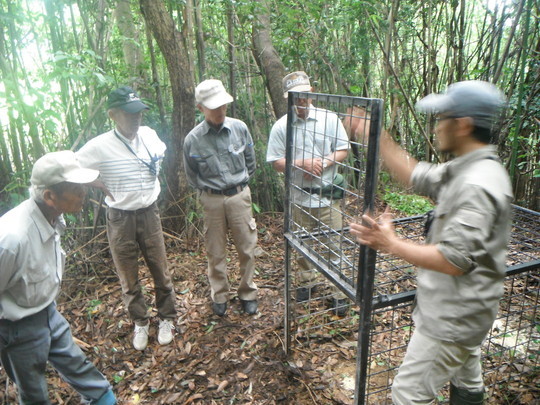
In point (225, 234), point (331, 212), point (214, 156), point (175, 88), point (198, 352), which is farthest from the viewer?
point (175, 88)

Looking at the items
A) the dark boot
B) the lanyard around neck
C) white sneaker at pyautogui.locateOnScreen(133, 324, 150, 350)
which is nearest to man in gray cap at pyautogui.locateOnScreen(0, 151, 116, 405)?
the lanyard around neck

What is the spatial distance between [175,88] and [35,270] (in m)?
2.74

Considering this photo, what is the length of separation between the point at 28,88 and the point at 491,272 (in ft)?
10.8

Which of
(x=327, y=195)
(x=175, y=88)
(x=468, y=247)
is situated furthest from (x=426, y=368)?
(x=175, y=88)

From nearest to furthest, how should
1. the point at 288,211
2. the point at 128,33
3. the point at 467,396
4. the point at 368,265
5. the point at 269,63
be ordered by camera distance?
1. the point at 368,265
2. the point at 467,396
3. the point at 288,211
4. the point at 269,63
5. the point at 128,33

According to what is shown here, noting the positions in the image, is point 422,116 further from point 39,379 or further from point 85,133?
point 39,379

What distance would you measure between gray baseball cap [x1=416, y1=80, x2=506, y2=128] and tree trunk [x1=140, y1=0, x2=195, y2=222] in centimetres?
321

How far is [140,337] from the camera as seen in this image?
3.05 metres

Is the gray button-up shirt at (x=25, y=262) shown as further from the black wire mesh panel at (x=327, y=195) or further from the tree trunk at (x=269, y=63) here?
the tree trunk at (x=269, y=63)

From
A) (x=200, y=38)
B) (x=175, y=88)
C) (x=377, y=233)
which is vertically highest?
(x=200, y=38)

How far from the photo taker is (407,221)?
2539 millimetres

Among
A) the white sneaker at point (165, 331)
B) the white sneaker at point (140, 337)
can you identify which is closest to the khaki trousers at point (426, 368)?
the white sneaker at point (165, 331)

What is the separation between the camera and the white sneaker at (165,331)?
307cm

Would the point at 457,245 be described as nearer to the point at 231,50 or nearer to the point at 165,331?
the point at 165,331
